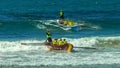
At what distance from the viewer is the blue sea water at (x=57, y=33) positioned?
1251 inches

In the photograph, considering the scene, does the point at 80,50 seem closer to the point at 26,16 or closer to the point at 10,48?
the point at 10,48

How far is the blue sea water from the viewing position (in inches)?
1251

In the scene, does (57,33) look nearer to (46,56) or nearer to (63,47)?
(63,47)

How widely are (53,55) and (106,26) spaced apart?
20.3 meters

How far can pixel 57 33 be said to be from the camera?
158ft

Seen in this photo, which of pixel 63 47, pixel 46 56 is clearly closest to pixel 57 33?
pixel 63 47

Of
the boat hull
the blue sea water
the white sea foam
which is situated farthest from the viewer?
the boat hull

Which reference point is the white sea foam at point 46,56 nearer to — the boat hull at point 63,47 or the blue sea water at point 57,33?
the blue sea water at point 57,33

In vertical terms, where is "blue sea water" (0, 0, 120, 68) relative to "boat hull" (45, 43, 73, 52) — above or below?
below

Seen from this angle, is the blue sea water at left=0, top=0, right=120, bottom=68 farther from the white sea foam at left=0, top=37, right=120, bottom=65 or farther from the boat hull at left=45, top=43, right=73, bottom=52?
the boat hull at left=45, top=43, right=73, bottom=52

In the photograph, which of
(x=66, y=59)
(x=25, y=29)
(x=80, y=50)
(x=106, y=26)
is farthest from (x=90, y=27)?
(x=66, y=59)

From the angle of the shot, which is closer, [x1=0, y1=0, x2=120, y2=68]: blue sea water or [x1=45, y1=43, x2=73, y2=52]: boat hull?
[x1=0, y1=0, x2=120, y2=68]: blue sea water

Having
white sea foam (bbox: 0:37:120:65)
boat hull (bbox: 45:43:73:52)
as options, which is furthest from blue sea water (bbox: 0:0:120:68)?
boat hull (bbox: 45:43:73:52)

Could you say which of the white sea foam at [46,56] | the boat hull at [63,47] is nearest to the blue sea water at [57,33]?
the white sea foam at [46,56]
